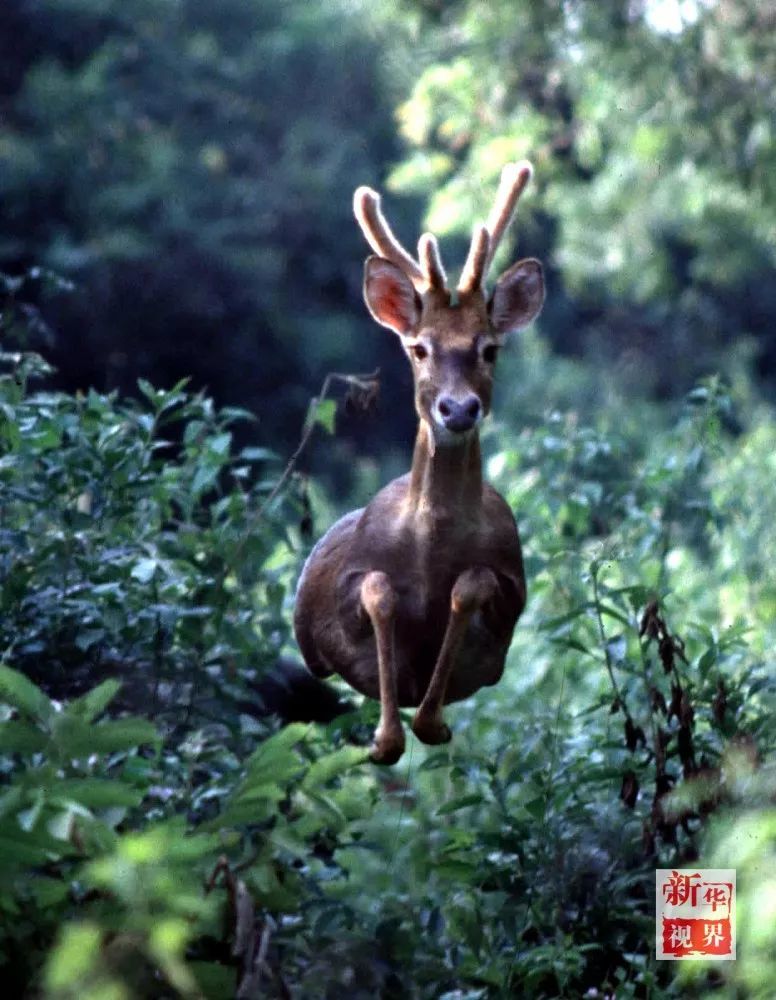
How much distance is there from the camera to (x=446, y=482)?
664 centimetres

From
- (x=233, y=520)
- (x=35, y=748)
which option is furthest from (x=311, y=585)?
(x=35, y=748)

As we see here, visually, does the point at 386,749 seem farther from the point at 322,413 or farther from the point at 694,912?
the point at 322,413

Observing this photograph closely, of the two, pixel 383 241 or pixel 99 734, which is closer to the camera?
pixel 99 734

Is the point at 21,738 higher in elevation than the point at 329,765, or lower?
lower

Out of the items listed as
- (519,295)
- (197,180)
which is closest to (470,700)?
(519,295)

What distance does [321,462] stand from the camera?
1158 inches

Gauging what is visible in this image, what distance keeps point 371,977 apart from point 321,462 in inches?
920

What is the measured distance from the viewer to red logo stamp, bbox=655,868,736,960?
5.78 m

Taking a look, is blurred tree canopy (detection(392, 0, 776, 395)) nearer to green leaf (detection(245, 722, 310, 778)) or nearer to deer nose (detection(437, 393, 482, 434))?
deer nose (detection(437, 393, 482, 434))

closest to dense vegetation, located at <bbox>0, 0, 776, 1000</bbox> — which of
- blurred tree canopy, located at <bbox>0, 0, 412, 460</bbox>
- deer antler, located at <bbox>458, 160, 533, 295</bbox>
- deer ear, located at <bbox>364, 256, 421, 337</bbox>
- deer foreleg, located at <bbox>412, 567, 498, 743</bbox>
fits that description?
deer ear, located at <bbox>364, 256, 421, 337</bbox>

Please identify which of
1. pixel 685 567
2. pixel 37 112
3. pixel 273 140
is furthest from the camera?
pixel 273 140

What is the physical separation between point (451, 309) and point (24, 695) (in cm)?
240

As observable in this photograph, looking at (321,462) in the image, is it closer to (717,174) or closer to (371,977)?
(717,174)

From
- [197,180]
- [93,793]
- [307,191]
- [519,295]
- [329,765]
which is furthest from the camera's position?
[307,191]
